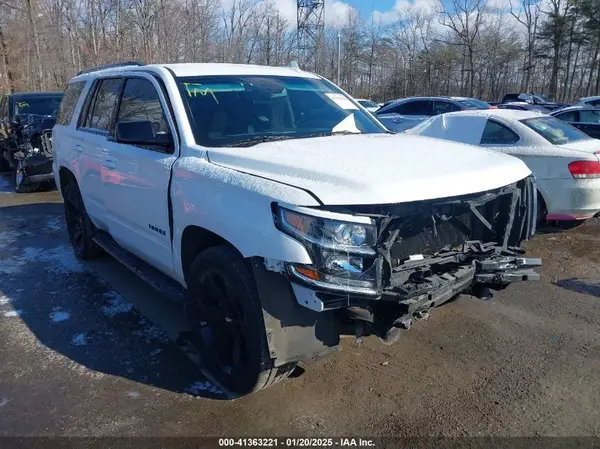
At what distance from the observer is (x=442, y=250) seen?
9.85 feet

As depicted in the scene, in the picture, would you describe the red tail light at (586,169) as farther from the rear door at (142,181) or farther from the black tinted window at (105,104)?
the black tinted window at (105,104)

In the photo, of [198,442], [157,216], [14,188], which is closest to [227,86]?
[157,216]

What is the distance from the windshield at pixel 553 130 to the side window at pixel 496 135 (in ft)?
0.87

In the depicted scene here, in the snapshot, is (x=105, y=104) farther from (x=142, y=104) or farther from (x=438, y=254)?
(x=438, y=254)

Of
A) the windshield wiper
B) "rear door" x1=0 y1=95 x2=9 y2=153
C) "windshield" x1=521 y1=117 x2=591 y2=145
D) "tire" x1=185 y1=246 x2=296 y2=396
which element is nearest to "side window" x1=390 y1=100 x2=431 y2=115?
"windshield" x1=521 y1=117 x2=591 y2=145

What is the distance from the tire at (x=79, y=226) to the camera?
546 centimetres

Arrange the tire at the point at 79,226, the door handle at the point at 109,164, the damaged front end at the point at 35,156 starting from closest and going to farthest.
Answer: the door handle at the point at 109,164 < the tire at the point at 79,226 < the damaged front end at the point at 35,156

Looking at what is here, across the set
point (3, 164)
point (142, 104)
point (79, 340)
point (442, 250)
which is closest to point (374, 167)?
point (442, 250)

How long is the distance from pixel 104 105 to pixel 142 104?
0.97 metres

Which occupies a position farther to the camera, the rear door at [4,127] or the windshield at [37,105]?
the windshield at [37,105]

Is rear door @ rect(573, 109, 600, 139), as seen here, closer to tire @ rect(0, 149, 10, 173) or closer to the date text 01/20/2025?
the date text 01/20/2025

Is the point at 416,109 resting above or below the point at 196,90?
below

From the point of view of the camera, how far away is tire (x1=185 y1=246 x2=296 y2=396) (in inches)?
108

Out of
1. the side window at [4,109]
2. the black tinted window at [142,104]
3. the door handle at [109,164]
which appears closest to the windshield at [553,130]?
the black tinted window at [142,104]
